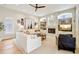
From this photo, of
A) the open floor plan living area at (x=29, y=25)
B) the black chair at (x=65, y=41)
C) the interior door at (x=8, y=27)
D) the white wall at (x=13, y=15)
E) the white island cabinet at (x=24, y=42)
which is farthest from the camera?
the black chair at (x=65, y=41)

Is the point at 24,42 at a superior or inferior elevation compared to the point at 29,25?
inferior

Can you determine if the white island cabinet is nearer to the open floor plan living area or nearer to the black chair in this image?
the open floor plan living area

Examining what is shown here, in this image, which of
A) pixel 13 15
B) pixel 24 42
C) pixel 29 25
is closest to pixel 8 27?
pixel 13 15

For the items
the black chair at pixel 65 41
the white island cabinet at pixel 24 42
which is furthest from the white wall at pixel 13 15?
the black chair at pixel 65 41

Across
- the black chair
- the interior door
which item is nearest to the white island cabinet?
the interior door

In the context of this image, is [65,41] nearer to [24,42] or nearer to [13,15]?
[24,42]

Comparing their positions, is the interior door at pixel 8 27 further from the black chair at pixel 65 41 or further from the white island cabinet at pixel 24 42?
the black chair at pixel 65 41

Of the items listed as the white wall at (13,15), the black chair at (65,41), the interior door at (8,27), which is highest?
the white wall at (13,15)

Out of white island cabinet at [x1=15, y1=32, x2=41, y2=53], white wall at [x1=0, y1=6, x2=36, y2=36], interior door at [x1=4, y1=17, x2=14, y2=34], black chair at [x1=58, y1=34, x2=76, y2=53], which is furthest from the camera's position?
black chair at [x1=58, y1=34, x2=76, y2=53]

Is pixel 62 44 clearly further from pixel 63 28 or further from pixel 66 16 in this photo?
pixel 66 16

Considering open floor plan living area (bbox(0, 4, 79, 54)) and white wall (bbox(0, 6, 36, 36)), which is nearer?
open floor plan living area (bbox(0, 4, 79, 54))

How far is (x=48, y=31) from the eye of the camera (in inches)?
151
